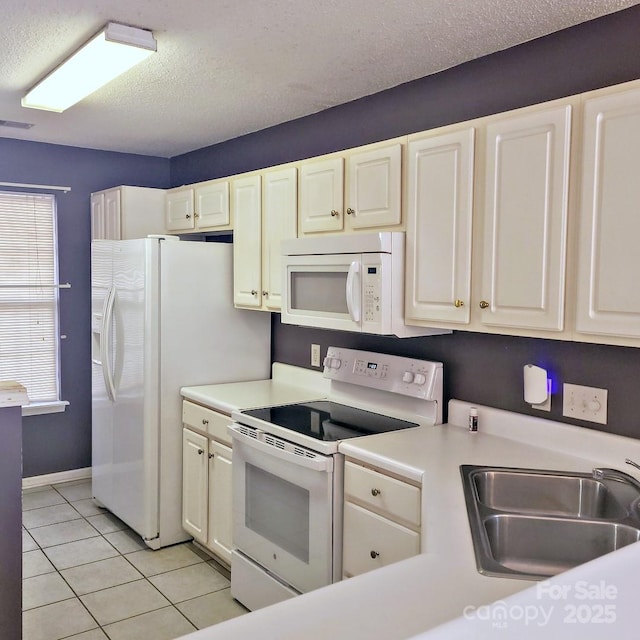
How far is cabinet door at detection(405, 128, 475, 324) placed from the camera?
230cm

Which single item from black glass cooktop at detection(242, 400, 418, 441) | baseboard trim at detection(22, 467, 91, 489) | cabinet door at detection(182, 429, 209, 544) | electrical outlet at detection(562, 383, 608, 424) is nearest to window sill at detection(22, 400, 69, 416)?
baseboard trim at detection(22, 467, 91, 489)

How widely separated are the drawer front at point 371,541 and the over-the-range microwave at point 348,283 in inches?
A: 28.0

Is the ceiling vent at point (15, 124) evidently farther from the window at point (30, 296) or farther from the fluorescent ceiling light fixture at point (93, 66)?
the fluorescent ceiling light fixture at point (93, 66)

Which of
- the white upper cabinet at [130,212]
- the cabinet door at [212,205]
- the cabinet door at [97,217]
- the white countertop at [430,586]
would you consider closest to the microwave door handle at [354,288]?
the white countertop at [430,586]

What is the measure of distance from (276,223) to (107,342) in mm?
1303

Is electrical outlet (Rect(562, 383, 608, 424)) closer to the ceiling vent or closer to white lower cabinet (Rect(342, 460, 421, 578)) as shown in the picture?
white lower cabinet (Rect(342, 460, 421, 578))

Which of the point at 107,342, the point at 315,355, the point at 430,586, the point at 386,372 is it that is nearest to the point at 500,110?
the point at 386,372

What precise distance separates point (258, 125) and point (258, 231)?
791 millimetres

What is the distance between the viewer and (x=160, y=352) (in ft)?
11.5

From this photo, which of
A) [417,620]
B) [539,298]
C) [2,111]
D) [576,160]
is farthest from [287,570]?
[2,111]

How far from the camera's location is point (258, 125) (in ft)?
12.6

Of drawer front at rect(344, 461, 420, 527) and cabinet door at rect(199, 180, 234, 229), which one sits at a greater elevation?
cabinet door at rect(199, 180, 234, 229)

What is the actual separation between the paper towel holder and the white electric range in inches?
17.1

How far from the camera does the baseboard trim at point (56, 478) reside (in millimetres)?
4500
